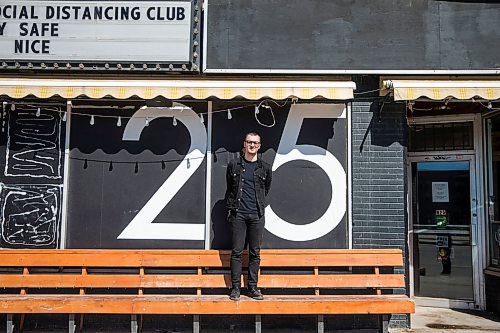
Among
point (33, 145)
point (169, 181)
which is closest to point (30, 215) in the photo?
point (33, 145)

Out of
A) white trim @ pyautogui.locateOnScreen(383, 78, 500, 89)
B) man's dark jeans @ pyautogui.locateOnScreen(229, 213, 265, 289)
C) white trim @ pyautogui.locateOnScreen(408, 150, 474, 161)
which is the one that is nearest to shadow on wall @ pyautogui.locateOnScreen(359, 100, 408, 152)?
white trim @ pyautogui.locateOnScreen(383, 78, 500, 89)

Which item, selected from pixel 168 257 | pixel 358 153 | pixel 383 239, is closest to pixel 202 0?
pixel 358 153

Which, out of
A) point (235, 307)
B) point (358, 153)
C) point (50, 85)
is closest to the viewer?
point (235, 307)

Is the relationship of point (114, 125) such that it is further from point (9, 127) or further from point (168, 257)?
point (168, 257)

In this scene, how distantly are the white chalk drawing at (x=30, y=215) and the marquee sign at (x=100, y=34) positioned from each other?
5.05ft

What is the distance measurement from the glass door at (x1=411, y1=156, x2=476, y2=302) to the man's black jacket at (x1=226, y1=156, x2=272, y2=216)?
2.83 meters

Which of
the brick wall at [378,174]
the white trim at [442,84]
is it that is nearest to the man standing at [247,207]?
the brick wall at [378,174]

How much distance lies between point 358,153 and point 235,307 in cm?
242

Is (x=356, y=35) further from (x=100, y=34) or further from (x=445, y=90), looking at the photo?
(x=100, y=34)

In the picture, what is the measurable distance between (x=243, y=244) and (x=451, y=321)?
9.59 feet

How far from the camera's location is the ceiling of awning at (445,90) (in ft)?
19.0

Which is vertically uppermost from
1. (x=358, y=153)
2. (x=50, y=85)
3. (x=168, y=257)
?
(x=50, y=85)

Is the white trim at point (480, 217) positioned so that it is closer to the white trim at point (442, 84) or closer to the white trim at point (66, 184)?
the white trim at point (442, 84)

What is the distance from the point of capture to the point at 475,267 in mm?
7074
